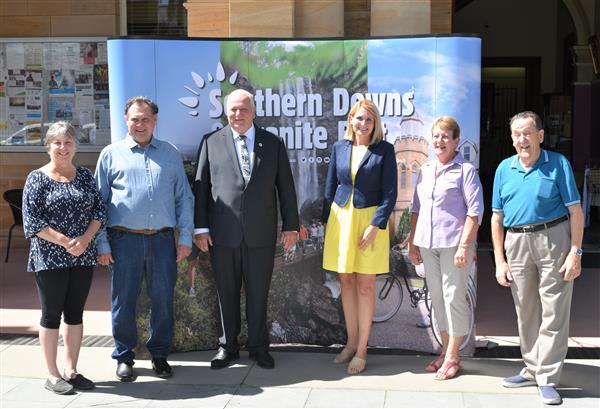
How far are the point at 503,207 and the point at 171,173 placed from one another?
200 centimetres

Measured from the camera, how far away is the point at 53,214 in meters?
4.34

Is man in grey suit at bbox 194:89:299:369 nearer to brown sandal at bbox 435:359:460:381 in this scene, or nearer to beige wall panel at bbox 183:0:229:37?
brown sandal at bbox 435:359:460:381

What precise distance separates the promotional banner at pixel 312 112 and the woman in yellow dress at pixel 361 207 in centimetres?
32

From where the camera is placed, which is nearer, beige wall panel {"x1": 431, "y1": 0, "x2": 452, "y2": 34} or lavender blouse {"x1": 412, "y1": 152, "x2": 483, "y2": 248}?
lavender blouse {"x1": 412, "y1": 152, "x2": 483, "y2": 248}

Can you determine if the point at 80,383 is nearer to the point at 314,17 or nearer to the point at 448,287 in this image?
the point at 448,287

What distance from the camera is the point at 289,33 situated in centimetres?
585

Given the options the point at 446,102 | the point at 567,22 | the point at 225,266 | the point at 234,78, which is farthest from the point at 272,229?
the point at 567,22

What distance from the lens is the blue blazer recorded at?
15.4 ft

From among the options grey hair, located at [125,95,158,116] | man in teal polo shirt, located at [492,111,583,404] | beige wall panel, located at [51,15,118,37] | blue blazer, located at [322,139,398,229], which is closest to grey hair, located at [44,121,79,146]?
grey hair, located at [125,95,158,116]

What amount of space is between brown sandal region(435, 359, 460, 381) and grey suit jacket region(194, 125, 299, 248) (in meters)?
1.26

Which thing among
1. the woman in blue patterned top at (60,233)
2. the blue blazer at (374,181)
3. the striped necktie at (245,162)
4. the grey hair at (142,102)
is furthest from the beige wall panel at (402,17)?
the woman in blue patterned top at (60,233)

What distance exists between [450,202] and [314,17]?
86.5 inches

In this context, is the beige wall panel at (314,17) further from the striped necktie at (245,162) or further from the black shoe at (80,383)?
the black shoe at (80,383)

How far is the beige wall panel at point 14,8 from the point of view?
9883 millimetres
